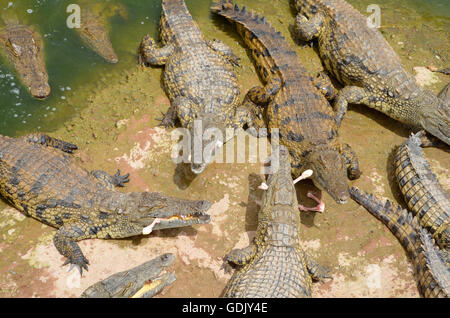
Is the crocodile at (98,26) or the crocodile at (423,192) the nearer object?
the crocodile at (423,192)

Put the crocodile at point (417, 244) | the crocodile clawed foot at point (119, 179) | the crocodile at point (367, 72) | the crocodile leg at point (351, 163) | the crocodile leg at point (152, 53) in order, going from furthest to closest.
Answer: the crocodile leg at point (152, 53), the crocodile at point (367, 72), the crocodile leg at point (351, 163), the crocodile clawed foot at point (119, 179), the crocodile at point (417, 244)

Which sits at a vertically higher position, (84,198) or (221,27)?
(221,27)

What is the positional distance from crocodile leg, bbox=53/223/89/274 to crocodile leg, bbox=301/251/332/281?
6.77 feet

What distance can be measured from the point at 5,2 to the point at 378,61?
531 centimetres

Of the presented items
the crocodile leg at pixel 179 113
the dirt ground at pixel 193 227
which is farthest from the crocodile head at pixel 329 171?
the crocodile leg at pixel 179 113

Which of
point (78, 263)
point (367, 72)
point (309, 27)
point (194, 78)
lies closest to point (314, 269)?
point (78, 263)

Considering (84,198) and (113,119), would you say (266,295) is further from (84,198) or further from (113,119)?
(113,119)

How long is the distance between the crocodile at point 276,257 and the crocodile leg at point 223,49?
220 centimetres

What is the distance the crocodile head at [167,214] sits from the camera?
4141 mm

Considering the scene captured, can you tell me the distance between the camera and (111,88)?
222 inches

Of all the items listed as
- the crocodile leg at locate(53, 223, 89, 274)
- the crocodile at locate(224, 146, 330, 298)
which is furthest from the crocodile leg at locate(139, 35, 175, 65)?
the crocodile leg at locate(53, 223, 89, 274)

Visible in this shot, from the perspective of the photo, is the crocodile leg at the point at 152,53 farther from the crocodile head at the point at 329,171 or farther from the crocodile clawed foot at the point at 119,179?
the crocodile head at the point at 329,171

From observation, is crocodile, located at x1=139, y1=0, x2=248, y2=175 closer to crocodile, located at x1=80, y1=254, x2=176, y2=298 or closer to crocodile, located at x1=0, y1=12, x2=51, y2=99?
crocodile, located at x1=80, y1=254, x2=176, y2=298

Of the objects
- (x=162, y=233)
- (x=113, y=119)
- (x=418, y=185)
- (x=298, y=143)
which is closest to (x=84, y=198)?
(x=162, y=233)
